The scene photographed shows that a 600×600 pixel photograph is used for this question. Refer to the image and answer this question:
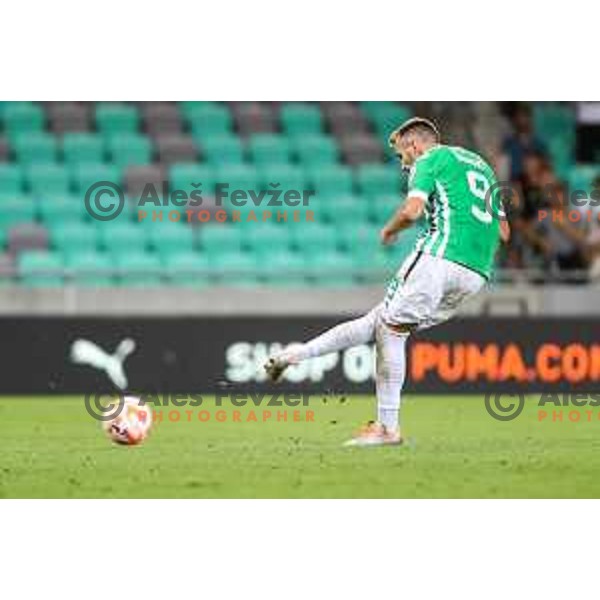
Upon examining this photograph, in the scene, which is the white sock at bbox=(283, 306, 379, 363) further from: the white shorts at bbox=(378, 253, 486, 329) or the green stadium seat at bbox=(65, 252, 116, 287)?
the green stadium seat at bbox=(65, 252, 116, 287)

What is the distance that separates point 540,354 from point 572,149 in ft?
4.63

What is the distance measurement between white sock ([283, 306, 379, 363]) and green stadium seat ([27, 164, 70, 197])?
12.3 feet

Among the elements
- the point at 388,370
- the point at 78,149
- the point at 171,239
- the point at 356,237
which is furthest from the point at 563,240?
the point at 388,370

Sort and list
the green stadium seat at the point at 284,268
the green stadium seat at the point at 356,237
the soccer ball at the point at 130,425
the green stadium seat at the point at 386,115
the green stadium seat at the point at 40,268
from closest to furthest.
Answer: the soccer ball at the point at 130,425, the green stadium seat at the point at 386,115, the green stadium seat at the point at 40,268, the green stadium seat at the point at 284,268, the green stadium seat at the point at 356,237

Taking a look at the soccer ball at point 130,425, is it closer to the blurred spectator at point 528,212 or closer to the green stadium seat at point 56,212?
the blurred spectator at point 528,212

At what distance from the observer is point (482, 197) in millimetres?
6906

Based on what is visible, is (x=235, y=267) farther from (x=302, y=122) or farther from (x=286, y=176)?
(x=302, y=122)

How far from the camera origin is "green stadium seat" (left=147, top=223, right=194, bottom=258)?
10344 millimetres

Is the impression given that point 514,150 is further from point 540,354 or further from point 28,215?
point 28,215

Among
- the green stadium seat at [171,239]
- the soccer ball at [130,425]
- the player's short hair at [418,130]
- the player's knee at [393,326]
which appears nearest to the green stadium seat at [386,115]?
the player's short hair at [418,130]

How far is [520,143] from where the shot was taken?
32.9ft

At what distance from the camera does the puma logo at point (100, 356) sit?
967 centimetres

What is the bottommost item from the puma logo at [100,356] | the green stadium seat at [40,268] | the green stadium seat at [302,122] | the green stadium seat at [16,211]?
the puma logo at [100,356]

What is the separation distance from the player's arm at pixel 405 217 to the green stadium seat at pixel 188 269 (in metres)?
3.28
